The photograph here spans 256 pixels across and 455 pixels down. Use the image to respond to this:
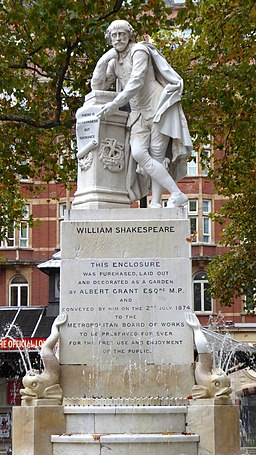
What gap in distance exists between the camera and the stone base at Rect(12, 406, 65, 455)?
40.5 feet

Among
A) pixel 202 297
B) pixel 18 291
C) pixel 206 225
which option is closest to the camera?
pixel 202 297

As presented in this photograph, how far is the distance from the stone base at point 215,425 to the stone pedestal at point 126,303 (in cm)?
57

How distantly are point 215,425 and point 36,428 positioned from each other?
2124 mm

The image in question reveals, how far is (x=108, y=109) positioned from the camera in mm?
13820

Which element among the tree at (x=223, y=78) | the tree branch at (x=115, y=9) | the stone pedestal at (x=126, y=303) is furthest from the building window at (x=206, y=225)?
the stone pedestal at (x=126, y=303)

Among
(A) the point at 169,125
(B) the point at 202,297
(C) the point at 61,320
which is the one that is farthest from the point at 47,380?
(B) the point at 202,297

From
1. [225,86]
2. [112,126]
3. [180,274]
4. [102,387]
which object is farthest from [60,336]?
[225,86]

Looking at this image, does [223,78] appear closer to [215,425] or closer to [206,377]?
[206,377]

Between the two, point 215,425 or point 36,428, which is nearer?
point 215,425

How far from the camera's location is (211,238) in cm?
5166

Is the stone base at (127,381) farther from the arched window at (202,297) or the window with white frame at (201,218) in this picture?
the window with white frame at (201,218)

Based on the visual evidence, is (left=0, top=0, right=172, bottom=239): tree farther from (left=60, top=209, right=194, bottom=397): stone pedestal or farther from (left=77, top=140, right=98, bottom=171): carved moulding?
(left=60, top=209, right=194, bottom=397): stone pedestal

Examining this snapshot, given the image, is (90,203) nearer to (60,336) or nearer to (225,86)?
(60,336)

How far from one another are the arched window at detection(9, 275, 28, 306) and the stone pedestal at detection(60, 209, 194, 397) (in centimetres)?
3856
